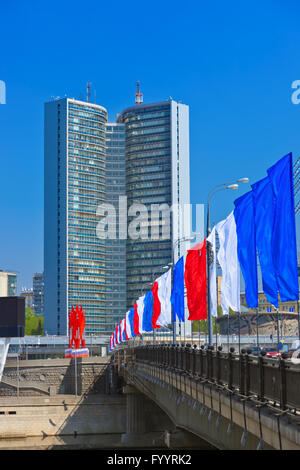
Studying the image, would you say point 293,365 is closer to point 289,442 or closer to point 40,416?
point 289,442

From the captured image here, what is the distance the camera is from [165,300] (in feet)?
180

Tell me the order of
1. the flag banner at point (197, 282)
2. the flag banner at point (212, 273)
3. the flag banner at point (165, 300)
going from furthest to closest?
the flag banner at point (165, 300), the flag banner at point (197, 282), the flag banner at point (212, 273)

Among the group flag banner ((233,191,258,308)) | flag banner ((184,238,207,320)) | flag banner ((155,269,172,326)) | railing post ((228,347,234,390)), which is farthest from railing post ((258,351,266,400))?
flag banner ((155,269,172,326))

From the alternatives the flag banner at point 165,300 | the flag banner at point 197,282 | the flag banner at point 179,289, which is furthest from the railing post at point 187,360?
the flag banner at point 165,300

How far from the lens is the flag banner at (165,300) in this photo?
5388 centimetres

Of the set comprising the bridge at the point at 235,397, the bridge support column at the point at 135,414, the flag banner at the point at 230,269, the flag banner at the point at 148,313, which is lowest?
the bridge support column at the point at 135,414

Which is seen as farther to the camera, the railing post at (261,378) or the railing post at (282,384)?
the railing post at (261,378)

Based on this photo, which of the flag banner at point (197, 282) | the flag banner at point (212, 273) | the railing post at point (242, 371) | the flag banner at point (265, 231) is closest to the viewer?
the railing post at point (242, 371)

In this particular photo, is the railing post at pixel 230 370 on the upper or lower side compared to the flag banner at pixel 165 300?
lower

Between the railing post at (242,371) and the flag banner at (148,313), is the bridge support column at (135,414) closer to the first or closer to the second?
the flag banner at (148,313)

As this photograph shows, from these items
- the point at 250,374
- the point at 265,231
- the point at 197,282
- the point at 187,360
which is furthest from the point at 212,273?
the point at 250,374

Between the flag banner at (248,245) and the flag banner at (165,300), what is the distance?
2462cm

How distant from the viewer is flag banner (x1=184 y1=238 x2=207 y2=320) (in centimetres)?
3997

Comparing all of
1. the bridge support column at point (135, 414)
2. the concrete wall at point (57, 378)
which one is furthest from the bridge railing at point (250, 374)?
the concrete wall at point (57, 378)
